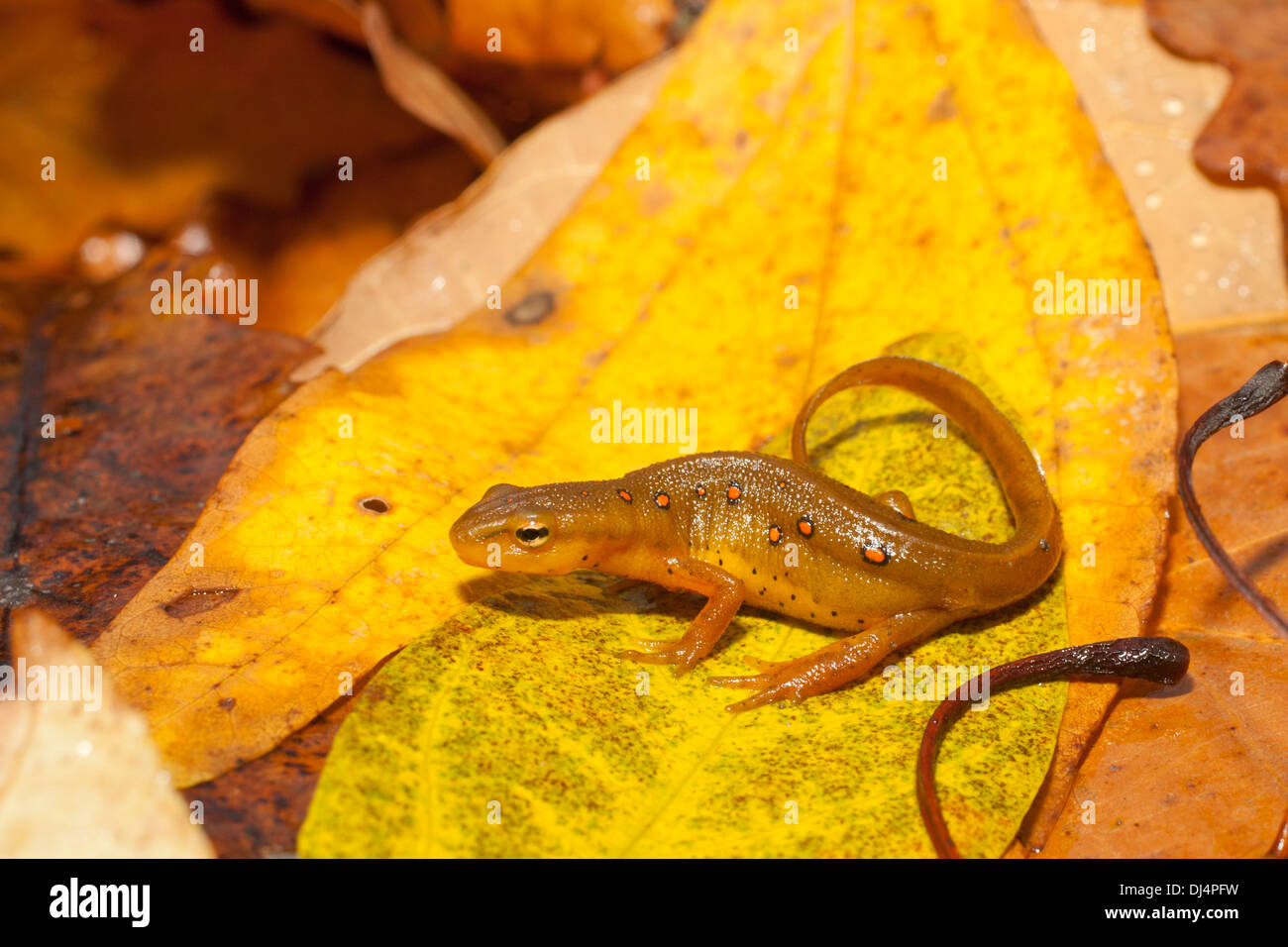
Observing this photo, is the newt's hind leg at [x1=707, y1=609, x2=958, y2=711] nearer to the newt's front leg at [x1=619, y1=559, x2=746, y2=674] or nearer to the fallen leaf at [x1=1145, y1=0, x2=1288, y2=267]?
the newt's front leg at [x1=619, y1=559, x2=746, y2=674]

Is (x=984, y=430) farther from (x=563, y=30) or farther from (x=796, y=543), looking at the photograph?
(x=563, y=30)

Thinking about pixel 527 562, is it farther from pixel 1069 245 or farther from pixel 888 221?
pixel 1069 245

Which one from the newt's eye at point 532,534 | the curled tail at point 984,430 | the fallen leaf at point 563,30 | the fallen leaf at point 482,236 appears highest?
the fallen leaf at point 563,30

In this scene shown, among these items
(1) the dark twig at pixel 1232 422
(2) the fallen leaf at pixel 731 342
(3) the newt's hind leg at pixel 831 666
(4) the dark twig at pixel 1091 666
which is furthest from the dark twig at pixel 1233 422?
(3) the newt's hind leg at pixel 831 666

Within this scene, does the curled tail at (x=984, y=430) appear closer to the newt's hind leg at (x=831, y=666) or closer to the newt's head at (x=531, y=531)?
the newt's hind leg at (x=831, y=666)

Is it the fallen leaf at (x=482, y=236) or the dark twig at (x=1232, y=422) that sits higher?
the fallen leaf at (x=482, y=236)
